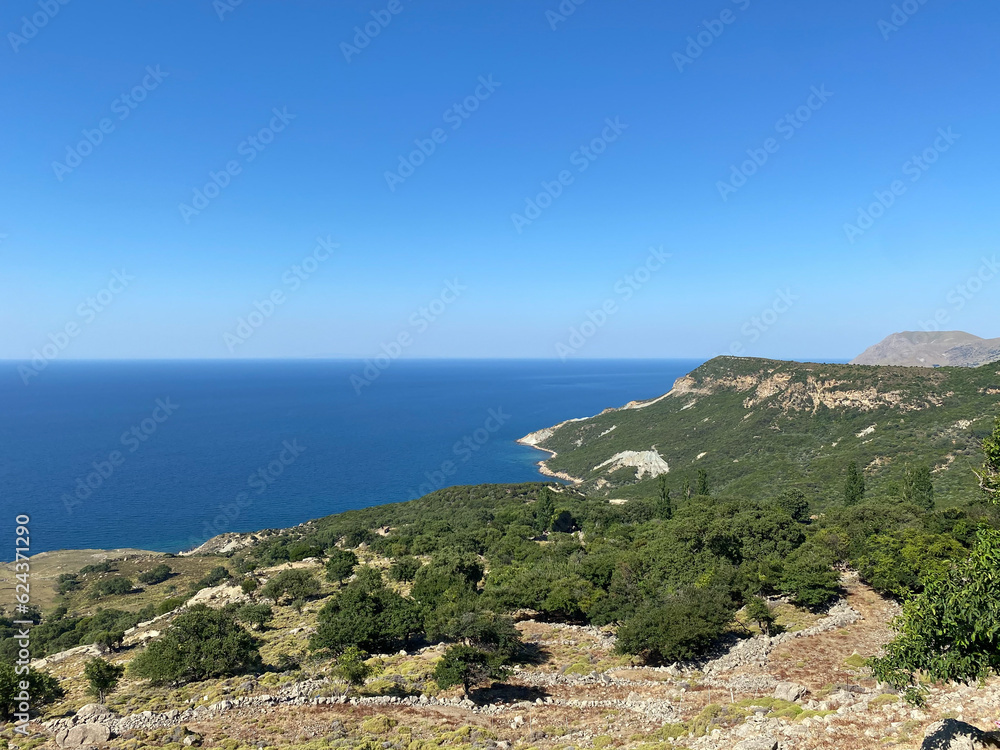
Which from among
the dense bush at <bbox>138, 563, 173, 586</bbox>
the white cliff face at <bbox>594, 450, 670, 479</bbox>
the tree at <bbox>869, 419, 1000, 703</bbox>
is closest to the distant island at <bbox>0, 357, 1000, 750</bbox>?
the tree at <bbox>869, 419, 1000, 703</bbox>

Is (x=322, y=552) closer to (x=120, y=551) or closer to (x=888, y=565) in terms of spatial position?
(x=120, y=551)

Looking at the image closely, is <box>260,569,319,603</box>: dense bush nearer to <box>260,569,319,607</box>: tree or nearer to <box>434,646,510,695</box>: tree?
<box>260,569,319,607</box>: tree

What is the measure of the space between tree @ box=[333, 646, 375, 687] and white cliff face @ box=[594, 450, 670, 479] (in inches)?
4823

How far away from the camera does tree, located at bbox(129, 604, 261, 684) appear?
30.7 metres

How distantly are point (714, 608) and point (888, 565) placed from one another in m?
17.2

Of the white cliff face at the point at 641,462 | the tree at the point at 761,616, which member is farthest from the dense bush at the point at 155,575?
the white cliff face at the point at 641,462

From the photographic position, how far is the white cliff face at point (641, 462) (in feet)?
477

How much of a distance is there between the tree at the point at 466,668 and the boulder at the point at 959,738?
18064mm

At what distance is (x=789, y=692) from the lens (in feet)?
78.1

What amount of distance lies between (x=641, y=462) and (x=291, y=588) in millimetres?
118486

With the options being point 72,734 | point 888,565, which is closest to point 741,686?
point 888,565

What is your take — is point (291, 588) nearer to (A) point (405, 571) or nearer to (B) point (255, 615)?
(B) point (255, 615)

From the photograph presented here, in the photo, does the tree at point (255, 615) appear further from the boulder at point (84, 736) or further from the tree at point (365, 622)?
the boulder at point (84, 736)

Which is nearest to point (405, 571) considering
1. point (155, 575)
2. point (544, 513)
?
point (544, 513)
